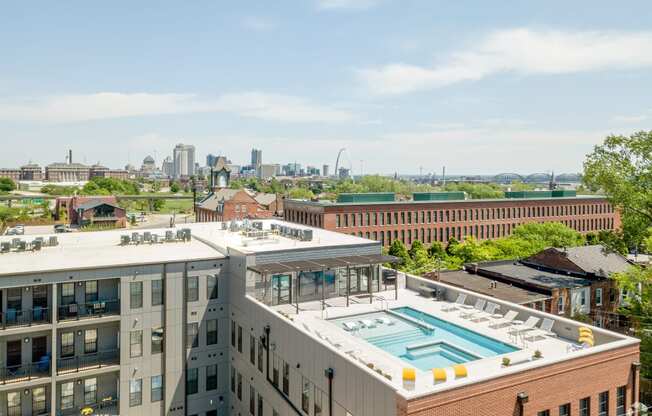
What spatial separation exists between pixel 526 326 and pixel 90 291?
2463 cm

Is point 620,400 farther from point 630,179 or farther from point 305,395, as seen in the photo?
point 630,179

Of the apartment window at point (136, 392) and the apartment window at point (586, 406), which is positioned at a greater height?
the apartment window at point (586, 406)

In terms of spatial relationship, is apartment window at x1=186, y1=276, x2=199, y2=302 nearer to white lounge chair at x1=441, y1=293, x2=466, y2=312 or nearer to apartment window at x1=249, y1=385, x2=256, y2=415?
apartment window at x1=249, y1=385, x2=256, y2=415

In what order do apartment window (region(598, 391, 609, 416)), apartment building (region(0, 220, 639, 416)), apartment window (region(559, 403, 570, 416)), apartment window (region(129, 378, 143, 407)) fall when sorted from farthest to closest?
1. apartment window (region(129, 378, 143, 407))
2. apartment window (region(598, 391, 609, 416))
3. apartment building (region(0, 220, 639, 416))
4. apartment window (region(559, 403, 570, 416))

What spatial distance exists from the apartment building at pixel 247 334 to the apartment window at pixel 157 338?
0.07 meters

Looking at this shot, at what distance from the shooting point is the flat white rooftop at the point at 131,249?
26581 mm

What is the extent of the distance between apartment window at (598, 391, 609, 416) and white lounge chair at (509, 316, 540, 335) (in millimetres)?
4177

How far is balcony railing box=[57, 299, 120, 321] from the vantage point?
2662cm

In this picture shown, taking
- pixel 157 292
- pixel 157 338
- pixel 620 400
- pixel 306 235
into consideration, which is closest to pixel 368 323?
pixel 306 235

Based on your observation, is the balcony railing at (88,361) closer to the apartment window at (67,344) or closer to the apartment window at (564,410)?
the apartment window at (67,344)

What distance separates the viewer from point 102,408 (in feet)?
89.5

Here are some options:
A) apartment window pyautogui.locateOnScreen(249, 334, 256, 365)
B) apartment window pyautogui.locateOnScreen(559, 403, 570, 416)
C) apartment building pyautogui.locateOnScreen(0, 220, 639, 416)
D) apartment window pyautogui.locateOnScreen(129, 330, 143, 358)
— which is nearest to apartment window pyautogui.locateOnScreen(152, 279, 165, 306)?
apartment building pyautogui.locateOnScreen(0, 220, 639, 416)

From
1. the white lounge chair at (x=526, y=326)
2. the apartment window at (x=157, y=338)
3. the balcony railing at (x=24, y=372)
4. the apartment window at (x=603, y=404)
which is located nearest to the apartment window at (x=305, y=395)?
the white lounge chair at (x=526, y=326)

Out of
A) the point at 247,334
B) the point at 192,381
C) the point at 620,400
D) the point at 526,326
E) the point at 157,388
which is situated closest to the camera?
the point at 620,400
